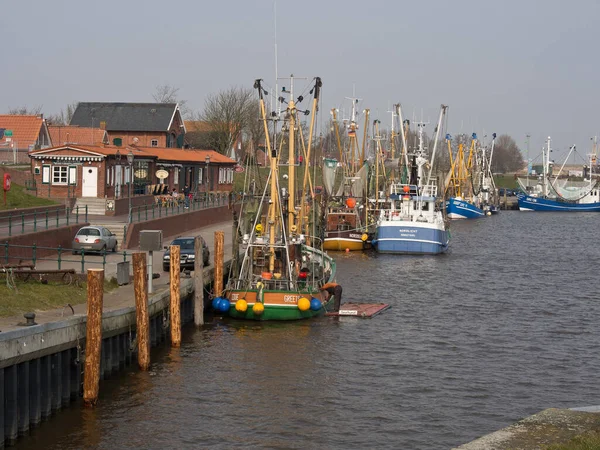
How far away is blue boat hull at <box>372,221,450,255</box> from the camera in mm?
71125

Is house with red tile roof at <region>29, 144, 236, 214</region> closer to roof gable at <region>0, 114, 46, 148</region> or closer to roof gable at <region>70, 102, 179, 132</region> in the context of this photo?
roof gable at <region>70, 102, 179, 132</region>

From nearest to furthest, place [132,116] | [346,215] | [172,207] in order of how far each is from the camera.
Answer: [172,207] < [346,215] < [132,116]

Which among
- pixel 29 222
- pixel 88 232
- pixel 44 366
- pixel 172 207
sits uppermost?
pixel 172 207

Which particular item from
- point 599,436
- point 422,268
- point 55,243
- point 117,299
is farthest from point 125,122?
point 599,436

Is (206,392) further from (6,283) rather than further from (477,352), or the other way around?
(477,352)

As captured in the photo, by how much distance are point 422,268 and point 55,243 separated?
26538 mm

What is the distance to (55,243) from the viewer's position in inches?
1818

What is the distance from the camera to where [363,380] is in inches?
1230

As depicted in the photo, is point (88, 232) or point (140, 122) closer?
point (88, 232)

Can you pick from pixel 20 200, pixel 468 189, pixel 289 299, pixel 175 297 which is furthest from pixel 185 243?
pixel 468 189

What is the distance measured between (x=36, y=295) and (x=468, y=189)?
124 metres

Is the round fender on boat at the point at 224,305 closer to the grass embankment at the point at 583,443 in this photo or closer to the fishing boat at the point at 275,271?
the fishing boat at the point at 275,271

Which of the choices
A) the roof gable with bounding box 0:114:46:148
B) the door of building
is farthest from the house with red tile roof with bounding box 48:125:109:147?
the door of building

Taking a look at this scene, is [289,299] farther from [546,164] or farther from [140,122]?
[546,164]
